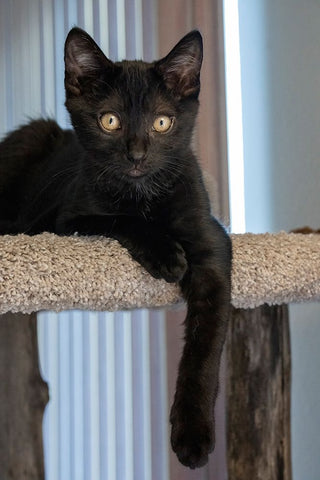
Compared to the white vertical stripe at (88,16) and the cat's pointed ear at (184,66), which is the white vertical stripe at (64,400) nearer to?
the white vertical stripe at (88,16)

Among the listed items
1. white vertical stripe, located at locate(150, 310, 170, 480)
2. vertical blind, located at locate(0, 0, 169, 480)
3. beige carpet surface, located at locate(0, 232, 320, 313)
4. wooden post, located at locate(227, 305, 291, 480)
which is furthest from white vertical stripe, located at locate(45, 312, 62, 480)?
beige carpet surface, located at locate(0, 232, 320, 313)

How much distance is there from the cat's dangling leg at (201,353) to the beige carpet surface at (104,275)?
4 cm

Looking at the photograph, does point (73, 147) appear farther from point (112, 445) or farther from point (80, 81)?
point (112, 445)

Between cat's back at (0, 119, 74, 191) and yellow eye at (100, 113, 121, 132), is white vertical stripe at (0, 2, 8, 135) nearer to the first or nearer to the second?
cat's back at (0, 119, 74, 191)

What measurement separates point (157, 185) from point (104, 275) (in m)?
0.22

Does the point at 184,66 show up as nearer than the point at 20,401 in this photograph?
Yes

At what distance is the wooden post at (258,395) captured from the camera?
121 cm

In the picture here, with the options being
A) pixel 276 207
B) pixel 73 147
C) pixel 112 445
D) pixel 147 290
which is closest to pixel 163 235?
pixel 147 290

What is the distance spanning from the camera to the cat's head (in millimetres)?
987

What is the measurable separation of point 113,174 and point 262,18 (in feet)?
3.81

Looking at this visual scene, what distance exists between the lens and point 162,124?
3.35 feet

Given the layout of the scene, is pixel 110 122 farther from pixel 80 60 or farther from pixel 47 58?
pixel 47 58

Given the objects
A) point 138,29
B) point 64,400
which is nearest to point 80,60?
point 138,29

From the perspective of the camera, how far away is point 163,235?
96 cm
